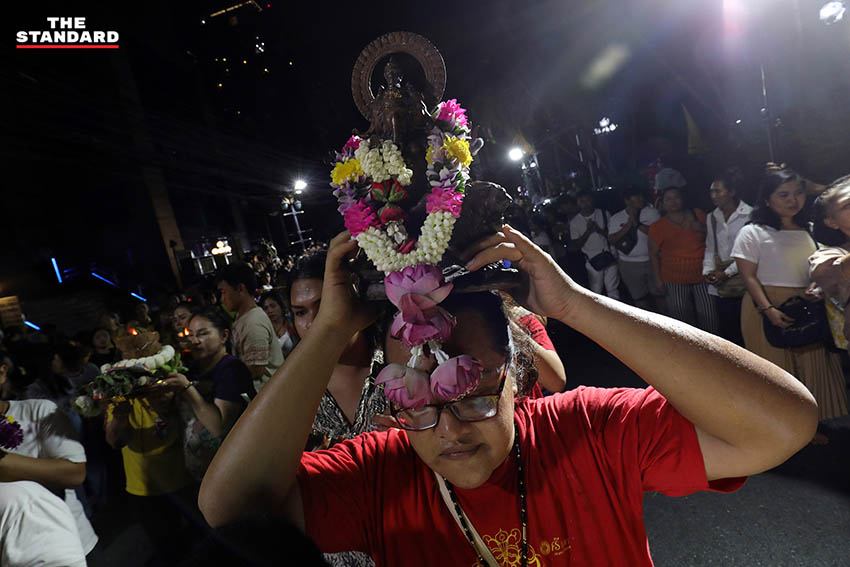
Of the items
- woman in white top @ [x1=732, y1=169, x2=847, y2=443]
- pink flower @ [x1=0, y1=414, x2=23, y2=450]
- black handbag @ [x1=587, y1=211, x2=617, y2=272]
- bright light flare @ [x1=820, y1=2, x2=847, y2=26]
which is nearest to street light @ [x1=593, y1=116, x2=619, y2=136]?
black handbag @ [x1=587, y1=211, x2=617, y2=272]

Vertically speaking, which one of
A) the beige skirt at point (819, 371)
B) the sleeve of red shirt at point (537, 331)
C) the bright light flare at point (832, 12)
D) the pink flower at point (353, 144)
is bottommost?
the beige skirt at point (819, 371)

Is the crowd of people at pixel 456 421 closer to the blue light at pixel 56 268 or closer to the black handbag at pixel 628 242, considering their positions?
the black handbag at pixel 628 242

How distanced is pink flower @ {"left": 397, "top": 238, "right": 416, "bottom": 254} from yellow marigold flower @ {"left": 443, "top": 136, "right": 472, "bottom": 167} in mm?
323

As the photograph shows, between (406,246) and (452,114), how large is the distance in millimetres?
544

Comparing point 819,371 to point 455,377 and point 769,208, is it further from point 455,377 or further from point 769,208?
point 455,377

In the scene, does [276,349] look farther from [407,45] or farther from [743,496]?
[743,496]

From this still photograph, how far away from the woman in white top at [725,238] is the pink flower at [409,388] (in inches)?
205

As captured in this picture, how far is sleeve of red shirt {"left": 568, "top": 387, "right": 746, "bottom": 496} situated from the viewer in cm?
149

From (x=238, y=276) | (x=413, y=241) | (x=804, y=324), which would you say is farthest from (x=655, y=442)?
(x=238, y=276)

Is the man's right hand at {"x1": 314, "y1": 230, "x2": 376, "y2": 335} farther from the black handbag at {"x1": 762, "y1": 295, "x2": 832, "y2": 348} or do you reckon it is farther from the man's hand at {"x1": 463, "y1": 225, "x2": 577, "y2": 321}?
the black handbag at {"x1": 762, "y1": 295, "x2": 832, "y2": 348}

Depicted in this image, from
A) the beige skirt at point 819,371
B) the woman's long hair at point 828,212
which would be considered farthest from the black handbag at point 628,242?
the woman's long hair at point 828,212

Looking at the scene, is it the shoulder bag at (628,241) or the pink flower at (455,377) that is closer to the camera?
the pink flower at (455,377)

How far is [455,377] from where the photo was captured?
4.61 feet

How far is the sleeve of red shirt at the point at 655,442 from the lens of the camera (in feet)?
4.88
